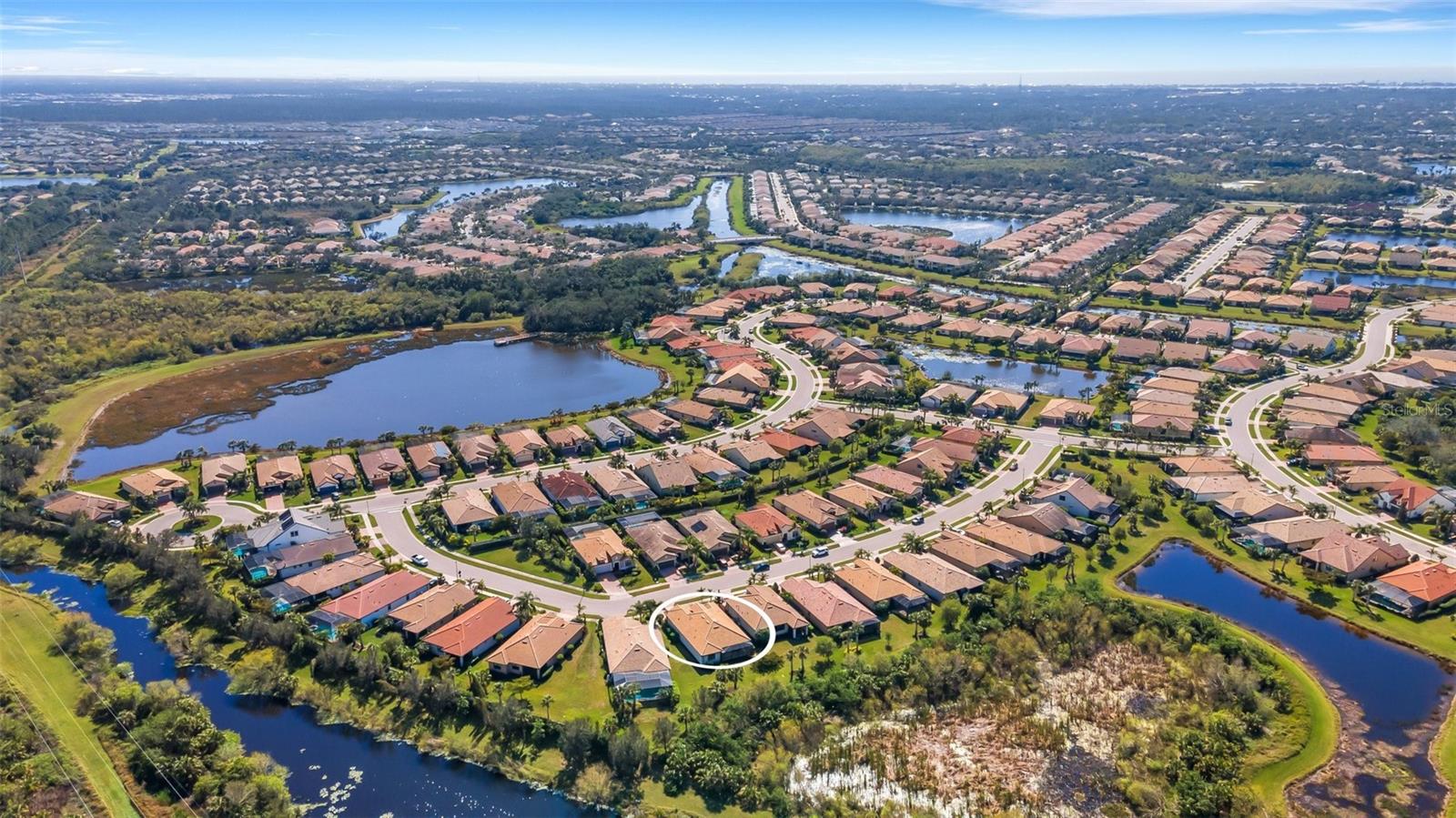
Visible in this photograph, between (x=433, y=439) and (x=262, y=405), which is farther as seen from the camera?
(x=262, y=405)

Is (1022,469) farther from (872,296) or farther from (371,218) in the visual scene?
(371,218)

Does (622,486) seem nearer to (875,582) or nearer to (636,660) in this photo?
(636,660)

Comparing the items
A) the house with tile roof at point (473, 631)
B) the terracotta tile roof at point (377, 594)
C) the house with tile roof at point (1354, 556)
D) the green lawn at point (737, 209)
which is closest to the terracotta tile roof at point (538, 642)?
the house with tile roof at point (473, 631)

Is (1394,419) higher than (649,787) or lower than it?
higher

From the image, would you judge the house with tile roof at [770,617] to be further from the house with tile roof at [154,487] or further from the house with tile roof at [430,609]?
the house with tile roof at [154,487]

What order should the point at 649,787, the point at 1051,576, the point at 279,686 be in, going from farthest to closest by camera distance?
the point at 1051,576
the point at 279,686
the point at 649,787

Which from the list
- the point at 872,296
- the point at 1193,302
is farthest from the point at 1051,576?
the point at 1193,302

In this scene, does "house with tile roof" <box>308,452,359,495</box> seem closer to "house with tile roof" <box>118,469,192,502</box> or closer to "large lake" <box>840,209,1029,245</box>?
"house with tile roof" <box>118,469,192,502</box>
